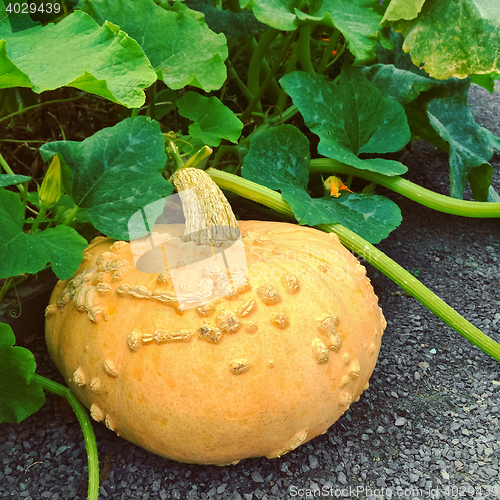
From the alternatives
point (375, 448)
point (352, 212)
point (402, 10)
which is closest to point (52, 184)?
point (352, 212)

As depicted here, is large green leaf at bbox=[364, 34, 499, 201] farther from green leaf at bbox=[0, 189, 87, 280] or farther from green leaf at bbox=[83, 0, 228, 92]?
green leaf at bbox=[0, 189, 87, 280]

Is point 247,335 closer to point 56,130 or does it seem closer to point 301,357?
point 301,357

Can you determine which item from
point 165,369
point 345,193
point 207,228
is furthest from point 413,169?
point 165,369

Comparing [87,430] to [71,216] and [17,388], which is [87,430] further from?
[71,216]

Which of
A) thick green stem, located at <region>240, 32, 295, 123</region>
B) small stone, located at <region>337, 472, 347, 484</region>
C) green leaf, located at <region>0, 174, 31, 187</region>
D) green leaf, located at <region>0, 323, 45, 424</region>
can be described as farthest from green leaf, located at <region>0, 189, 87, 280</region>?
thick green stem, located at <region>240, 32, 295, 123</region>

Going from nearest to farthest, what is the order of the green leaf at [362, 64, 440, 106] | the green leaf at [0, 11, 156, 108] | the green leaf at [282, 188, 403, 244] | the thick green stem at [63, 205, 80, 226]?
1. the green leaf at [0, 11, 156, 108]
2. the thick green stem at [63, 205, 80, 226]
3. the green leaf at [282, 188, 403, 244]
4. the green leaf at [362, 64, 440, 106]
